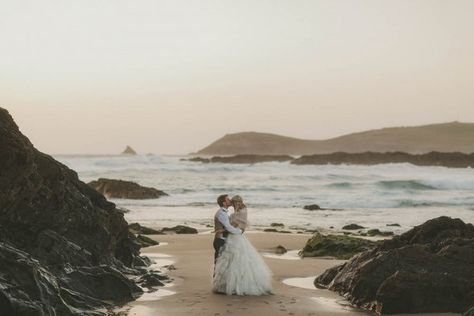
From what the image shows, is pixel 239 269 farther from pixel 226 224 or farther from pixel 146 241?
pixel 146 241

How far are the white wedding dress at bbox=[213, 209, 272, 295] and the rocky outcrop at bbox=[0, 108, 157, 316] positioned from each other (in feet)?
4.15

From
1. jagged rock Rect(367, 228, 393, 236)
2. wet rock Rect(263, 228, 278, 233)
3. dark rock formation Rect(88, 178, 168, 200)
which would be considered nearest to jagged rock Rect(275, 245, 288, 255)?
wet rock Rect(263, 228, 278, 233)

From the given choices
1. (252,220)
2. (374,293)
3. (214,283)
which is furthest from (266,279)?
(252,220)

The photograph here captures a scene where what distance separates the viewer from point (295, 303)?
9523 millimetres

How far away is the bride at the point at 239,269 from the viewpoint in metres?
10.2

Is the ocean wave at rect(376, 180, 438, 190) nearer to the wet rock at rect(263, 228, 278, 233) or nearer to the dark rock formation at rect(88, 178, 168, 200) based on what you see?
the dark rock formation at rect(88, 178, 168, 200)

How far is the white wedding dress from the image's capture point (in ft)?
33.4

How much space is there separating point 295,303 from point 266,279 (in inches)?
33.9

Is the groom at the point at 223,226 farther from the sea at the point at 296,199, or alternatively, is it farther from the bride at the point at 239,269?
the sea at the point at 296,199

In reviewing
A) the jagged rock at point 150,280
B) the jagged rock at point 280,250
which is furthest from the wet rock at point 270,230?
the jagged rock at point 150,280

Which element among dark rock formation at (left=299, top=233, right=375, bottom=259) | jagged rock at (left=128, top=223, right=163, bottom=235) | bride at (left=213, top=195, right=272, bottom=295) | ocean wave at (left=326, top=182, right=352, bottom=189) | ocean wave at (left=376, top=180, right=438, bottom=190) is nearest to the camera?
bride at (left=213, top=195, right=272, bottom=295)

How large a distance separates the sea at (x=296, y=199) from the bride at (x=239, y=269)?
35.2 ft

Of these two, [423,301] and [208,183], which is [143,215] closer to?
[423,301]

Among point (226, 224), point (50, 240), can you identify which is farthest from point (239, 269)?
point (50, 240)
